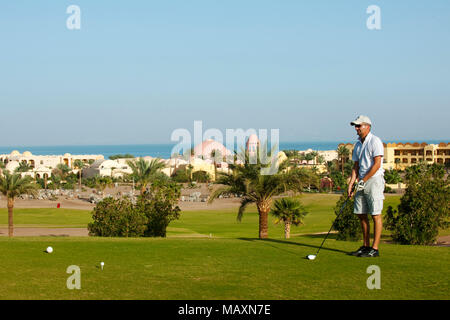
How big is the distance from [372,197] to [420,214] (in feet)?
37.0

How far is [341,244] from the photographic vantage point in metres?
9.88

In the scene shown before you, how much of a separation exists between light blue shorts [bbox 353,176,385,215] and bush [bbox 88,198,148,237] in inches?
457

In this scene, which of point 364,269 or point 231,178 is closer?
point 364,269

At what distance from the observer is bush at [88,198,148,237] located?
19.2 m

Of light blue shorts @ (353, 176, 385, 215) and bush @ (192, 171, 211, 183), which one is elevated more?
light blue shorts @ (353, 176, 385, 215)

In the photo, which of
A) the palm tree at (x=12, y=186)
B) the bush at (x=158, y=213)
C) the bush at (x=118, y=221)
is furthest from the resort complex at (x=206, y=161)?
the bush at (x=118, y=221)

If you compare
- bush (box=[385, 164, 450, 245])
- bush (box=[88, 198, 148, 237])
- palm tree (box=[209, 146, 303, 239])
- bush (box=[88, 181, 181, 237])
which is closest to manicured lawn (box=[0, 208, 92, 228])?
bush (box=[88, 181, 181, 237])

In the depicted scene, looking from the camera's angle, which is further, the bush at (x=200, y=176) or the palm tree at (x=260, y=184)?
the bush at (x=200, y=176)

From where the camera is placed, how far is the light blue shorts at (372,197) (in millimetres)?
8070

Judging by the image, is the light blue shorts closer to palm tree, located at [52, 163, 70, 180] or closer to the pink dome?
palm tree, located at [52, 163, 70, 180]

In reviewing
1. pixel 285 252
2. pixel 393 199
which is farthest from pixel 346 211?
pixel 393 199

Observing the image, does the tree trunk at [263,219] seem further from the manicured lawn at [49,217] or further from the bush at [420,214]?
the manicured lawn at [49,217]
